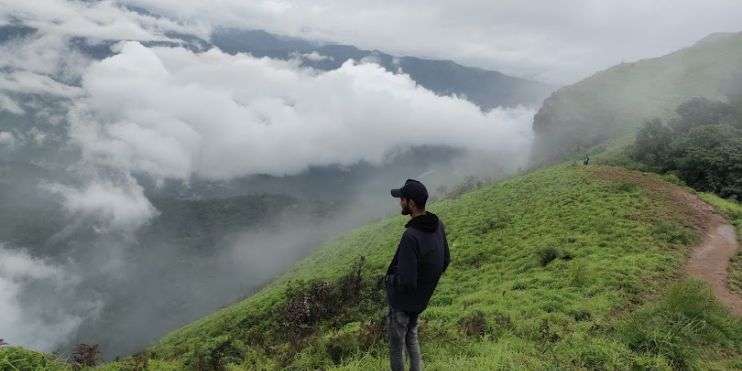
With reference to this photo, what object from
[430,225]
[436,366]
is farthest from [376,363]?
[430,225]

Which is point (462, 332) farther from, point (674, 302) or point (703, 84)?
point (703, 84)

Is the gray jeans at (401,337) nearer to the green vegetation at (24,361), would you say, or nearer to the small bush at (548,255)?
the green vegetation at (24,361)

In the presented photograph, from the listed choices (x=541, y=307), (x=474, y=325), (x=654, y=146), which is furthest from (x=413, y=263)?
(x=654, y=146)

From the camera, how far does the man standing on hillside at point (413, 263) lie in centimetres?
667

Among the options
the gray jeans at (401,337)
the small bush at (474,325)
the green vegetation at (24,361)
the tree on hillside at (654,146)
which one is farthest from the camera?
the tree on hillside at (654,146)

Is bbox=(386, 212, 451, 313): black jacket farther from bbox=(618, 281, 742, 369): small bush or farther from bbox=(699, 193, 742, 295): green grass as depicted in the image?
bbox=(699, 193, 742, 295): green grass

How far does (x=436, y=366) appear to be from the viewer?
8703 millimetres

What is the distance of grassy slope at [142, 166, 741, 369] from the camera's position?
9.48 meters

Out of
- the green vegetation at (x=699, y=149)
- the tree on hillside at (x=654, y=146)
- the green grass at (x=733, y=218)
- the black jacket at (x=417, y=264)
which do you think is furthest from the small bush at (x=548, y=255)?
the tree on hillside at (x=654, y=146)

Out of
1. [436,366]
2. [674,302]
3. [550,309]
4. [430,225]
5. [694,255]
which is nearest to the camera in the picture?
[430,225]

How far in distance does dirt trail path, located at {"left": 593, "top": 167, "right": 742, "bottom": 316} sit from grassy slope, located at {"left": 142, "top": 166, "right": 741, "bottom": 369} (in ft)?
2.09

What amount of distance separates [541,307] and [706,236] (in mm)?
10946

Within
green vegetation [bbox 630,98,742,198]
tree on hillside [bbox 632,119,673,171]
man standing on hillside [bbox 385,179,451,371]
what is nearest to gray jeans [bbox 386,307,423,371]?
man standing on hillside [bbox 385,179,451,371]

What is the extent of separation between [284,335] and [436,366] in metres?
7.18
